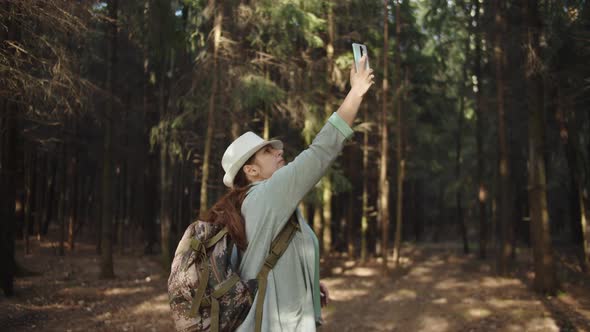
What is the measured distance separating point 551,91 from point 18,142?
1650 centimetres

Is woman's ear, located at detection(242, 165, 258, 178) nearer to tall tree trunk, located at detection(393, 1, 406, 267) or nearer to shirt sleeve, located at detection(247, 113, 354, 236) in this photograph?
shirt sleeve, located at detection(247, 113, 354, 236)

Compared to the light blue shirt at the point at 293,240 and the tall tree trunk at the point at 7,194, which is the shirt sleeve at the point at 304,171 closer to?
the light blue shirt at the point at 293,240

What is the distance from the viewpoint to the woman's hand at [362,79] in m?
2.67

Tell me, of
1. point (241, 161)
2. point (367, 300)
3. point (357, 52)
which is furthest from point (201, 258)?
point (367, 300)

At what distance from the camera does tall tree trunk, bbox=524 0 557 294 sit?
46.5 feet

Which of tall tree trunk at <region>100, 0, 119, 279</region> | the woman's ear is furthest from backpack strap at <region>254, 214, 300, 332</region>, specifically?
tall tree trunk at <region>100, 0, 119, 279</region>

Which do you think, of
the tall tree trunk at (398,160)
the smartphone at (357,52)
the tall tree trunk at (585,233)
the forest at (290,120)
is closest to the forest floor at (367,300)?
the forest at (290,120)

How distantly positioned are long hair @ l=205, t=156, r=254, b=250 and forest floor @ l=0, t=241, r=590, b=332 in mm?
8437

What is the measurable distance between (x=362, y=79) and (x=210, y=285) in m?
1.26

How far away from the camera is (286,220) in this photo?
8.88ft

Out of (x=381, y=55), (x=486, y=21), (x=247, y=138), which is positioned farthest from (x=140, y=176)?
(x=247, y=138)

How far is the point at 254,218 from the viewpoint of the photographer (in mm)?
2701

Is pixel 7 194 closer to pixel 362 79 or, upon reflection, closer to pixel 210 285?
pixel 210 285

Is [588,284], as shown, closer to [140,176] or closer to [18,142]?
[18,142]
